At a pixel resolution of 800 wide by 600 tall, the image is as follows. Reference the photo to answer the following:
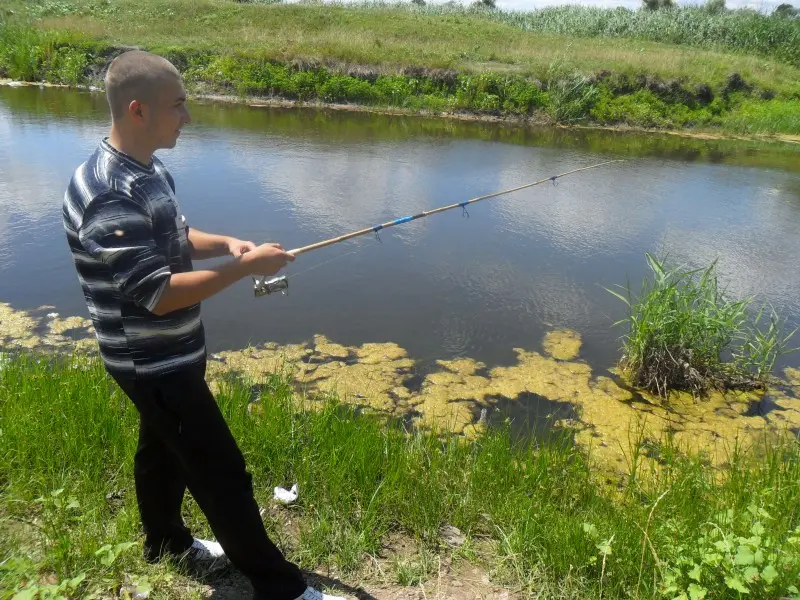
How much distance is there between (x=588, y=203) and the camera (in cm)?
854

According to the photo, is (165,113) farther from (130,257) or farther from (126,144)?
(130,257)

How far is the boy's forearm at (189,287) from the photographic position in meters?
→ 1.63

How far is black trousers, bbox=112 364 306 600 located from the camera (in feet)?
5.81

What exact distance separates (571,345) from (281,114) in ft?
34.0

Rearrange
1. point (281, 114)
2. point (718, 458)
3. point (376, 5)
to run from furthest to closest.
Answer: point (376, 5), point (281, 114), point (718, 458)

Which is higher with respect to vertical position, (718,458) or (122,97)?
(122,97)

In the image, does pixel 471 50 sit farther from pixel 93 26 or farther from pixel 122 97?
pixel 122 97

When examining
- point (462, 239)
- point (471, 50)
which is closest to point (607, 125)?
point (471, 50)

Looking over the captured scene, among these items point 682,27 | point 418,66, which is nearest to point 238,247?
point 418,66

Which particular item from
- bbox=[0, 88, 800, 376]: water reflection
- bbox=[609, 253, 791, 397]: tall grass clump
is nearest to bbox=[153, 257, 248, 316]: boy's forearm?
bbox=[0, 88, 800, 376]: water reflection

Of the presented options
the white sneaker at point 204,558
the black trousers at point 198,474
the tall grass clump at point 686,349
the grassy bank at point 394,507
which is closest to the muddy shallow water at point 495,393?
the tall grass clump at point 686,349

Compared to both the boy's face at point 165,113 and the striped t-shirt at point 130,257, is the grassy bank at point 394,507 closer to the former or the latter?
the striped t-shirt at point 130,257

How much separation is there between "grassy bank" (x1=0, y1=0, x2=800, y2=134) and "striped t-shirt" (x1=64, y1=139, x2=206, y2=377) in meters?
14.1

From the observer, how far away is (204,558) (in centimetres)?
216
